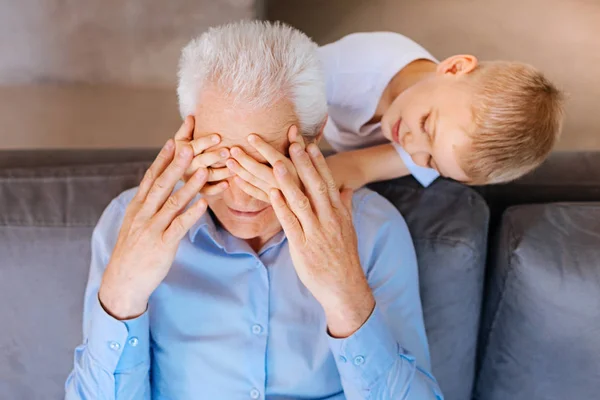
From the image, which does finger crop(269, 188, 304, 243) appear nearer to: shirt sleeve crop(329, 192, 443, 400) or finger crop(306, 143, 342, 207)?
finger crop(306, 143, 342, 207)

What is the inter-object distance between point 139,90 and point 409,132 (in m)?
1.11

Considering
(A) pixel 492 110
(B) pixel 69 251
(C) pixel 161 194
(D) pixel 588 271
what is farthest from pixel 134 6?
(D) pixel 588 271

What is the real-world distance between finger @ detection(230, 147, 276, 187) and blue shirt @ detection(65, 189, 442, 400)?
25 cm

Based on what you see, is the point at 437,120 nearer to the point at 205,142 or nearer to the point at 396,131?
the point at 396,131

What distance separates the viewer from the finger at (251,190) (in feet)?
3.43

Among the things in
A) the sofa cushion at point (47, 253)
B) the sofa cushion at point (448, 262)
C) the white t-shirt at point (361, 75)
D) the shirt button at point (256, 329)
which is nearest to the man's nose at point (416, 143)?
the sofa cushion at point (448, 262)

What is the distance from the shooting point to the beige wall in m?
2.24

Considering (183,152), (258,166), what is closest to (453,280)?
(258,166)

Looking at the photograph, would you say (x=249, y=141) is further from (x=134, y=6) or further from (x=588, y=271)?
(x=134, y=6)

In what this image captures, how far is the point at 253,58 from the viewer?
3.39 feet

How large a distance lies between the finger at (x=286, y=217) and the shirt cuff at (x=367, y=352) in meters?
0.23

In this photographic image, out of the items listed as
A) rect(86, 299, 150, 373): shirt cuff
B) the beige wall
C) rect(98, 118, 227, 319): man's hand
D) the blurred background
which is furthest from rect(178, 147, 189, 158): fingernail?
the beige wall

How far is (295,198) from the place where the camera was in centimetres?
100

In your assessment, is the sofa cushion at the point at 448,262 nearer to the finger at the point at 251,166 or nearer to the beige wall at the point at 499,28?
the finger at the point at 251,166
